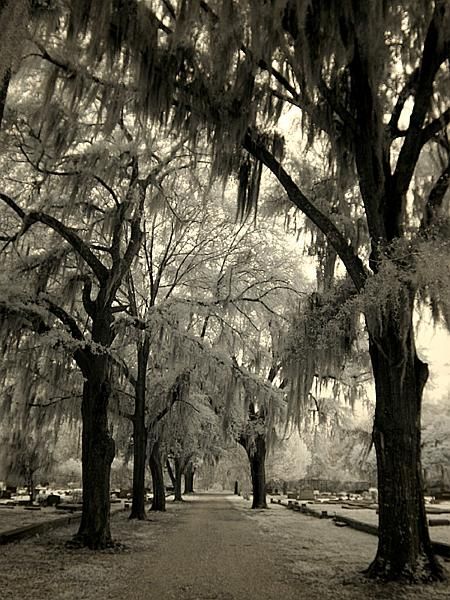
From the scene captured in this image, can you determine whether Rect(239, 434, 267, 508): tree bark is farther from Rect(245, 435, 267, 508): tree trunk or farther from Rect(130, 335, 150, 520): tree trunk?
Rect(130, 335, 150, 520): tree trunk

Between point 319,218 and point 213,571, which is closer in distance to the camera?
point 213,571

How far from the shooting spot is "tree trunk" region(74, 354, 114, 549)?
8742mm

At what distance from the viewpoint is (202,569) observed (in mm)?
6480

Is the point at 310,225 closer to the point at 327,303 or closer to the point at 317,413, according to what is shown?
the point at 327,303

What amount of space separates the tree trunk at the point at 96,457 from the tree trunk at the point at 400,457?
476 centimetres

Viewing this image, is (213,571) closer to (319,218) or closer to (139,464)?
(319,218)

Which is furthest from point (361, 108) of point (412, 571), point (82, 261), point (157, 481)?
point (157, 481)

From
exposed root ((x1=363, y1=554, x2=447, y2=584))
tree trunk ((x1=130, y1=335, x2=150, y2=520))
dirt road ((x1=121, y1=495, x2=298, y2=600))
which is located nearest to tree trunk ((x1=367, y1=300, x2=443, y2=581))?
exposed root ((x1=363, y1=554, x2=447, y2=584))

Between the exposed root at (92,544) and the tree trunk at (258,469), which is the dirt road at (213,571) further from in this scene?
the tree trunk at (258,469)

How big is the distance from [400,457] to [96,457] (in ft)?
17.4

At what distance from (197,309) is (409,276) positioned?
305 inches

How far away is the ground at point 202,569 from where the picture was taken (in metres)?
5.09

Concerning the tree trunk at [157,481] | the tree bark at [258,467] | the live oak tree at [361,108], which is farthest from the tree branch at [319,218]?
the tree bark at [258,467]

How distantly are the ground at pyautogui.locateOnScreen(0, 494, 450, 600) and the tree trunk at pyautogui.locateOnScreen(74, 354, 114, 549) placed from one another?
503 millimetres
